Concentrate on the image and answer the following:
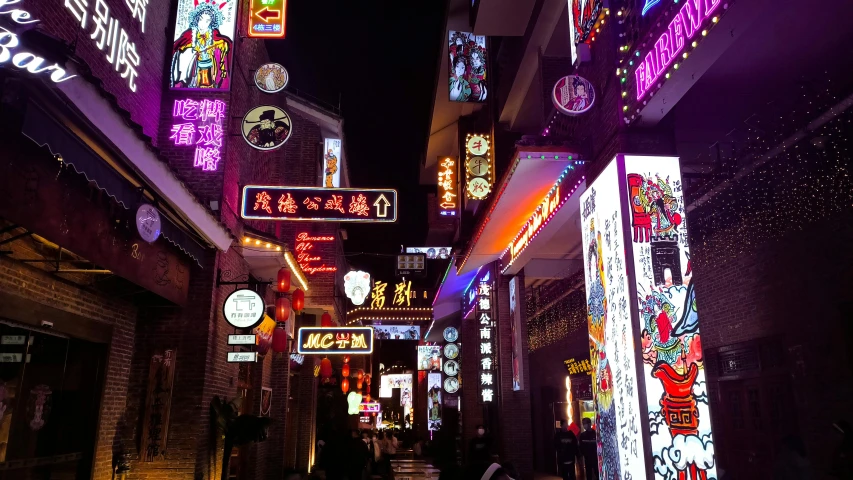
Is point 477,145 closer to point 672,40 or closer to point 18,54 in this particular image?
point 672,40

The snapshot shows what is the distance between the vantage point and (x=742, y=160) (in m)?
8.74

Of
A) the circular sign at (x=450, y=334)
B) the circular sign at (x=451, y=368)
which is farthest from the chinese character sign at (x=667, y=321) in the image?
the circular sign at (x=450, y=334)

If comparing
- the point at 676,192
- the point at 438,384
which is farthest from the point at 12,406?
the point at 438,384

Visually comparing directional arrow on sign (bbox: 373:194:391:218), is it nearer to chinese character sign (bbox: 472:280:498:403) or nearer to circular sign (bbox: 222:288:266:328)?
circular sign (bbox: 222:288:266:328)

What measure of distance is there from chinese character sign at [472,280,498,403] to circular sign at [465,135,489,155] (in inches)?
143

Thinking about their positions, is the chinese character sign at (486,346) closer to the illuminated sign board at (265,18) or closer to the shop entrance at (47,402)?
the illuminated sign board at (265,18)

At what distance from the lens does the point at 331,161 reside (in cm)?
2245

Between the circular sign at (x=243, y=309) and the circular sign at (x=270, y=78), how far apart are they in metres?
4.29

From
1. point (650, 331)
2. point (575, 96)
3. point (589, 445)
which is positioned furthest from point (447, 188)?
point (650, 331)

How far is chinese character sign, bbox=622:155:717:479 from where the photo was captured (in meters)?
5.46

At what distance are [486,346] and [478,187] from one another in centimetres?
414

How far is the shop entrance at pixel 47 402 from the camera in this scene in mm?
5742

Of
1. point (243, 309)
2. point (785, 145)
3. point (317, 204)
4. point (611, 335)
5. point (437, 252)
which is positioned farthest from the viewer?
point (437, 252)

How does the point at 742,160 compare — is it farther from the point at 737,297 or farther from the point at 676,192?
the point at 676,192
